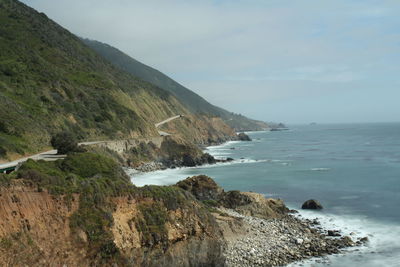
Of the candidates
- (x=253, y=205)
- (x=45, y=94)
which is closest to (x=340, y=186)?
(x=253, y=205)

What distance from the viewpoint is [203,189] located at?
138ft

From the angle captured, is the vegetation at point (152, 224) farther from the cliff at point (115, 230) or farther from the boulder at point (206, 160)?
the boulder at point (206, 160)

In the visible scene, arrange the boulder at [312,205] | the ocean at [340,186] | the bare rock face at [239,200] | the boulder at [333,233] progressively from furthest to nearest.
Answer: the boulder at [312,205], the bare rock face at [239,200], the boulder at [333,233], the ocean at [340,186]

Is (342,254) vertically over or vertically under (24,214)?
under

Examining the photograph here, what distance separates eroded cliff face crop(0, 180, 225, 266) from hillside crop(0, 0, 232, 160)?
75.0 feet

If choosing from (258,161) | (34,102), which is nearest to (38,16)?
(34,102)

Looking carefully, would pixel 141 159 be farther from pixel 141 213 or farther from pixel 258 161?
pixel 141 213

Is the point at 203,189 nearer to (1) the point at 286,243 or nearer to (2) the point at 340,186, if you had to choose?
(1) the point at 286,243

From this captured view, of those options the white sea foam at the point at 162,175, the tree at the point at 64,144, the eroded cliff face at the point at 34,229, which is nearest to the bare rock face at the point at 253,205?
the white sea foam at the point at 162,175

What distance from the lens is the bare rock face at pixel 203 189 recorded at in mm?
41500

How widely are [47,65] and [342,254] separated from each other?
214 feet

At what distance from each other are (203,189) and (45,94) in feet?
116

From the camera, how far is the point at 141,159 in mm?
69562

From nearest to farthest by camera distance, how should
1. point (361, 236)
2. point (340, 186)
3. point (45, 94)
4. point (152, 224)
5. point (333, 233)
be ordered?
point (152, 224), point (361, 236), point (333, 233), point (340, 186), point (45, 94)
